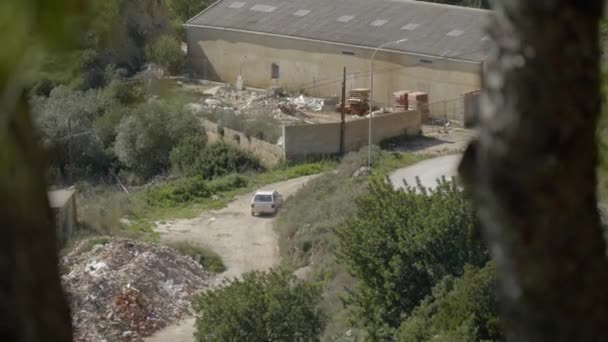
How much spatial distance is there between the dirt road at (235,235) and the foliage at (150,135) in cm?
488

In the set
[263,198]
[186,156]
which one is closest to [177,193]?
[263,198]

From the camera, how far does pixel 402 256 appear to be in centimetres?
1722

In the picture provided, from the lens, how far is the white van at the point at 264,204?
28.9 meters

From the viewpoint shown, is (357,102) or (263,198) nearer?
(263,198)

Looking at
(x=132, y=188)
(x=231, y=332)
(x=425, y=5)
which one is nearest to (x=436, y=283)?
(x=231, y=332)

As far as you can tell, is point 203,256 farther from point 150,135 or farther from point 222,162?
point 150,135

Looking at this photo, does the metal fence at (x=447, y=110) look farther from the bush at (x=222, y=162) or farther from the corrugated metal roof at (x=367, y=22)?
the bush at (x=222, y=162)

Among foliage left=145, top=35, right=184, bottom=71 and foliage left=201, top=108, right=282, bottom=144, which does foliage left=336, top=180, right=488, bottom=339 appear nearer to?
foliage left=201, top=108, right=282, bottom=144

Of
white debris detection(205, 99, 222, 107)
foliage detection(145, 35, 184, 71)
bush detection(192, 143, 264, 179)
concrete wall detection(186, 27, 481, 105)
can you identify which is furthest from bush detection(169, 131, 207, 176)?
foliage detection(145, 35, 184, 71)

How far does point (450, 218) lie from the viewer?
17.2m

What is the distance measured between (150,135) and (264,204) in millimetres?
6901

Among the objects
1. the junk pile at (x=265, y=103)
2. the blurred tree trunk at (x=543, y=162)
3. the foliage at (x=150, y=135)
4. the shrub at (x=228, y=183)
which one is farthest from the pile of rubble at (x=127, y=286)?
the blurred tree trunk at (x=543, y=162)

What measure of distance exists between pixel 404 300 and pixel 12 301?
14.8 metres

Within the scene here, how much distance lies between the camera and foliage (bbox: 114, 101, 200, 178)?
34.4m
